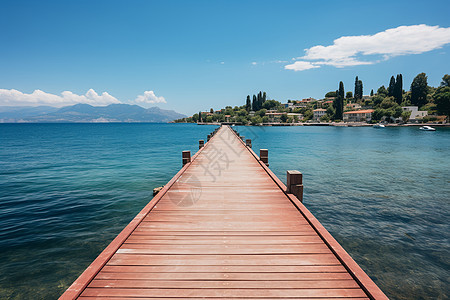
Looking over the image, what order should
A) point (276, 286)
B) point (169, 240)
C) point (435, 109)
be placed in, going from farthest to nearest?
point (435, 109) → point (169, 240) → point (276, 286)

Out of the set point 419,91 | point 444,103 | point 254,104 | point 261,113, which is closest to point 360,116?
point 419,91

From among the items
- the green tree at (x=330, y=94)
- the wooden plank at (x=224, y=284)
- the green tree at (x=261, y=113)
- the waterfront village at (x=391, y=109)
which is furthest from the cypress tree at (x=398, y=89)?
the wooden plank at (x=224, y=284)

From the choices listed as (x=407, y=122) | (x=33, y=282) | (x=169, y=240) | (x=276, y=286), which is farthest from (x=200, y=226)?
(x=407, y=122)

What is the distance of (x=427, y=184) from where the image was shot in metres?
15.7

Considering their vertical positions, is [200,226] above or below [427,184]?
above

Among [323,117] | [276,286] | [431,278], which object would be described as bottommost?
[431,278]

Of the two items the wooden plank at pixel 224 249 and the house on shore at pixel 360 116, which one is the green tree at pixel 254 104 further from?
the wooden plank at pixel 224 249

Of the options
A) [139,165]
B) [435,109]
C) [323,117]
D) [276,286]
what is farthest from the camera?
[323,117]

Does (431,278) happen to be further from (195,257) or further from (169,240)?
(169,240)

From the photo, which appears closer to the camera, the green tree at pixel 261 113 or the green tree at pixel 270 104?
the green tree at pixel 261 113

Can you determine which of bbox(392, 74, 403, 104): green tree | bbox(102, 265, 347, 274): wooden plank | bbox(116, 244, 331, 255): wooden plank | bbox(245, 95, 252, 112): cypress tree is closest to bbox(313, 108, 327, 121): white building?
bbox(392, 74, 403, 104): green tree

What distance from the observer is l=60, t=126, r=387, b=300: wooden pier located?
3.17 metres

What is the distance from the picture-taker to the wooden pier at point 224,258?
10.4 ft

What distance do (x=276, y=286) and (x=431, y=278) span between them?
6191 mm
